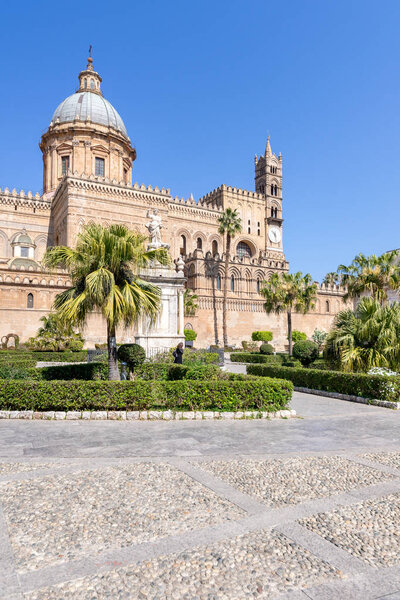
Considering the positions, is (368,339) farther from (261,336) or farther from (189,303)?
(261,336)

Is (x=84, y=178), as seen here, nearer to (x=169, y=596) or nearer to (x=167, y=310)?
(x=167, y=310)

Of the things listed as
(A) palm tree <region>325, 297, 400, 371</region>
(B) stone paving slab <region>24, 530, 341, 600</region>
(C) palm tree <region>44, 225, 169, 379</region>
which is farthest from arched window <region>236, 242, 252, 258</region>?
(B) stone paving slab <region>24, 530, 341, 600</region>

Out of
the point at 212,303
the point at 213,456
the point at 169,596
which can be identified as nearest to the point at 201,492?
the point at 213,456

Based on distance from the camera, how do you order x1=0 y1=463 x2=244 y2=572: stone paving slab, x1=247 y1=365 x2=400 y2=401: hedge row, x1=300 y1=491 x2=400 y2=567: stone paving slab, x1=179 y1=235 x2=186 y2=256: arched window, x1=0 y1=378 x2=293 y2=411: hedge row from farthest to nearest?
x1=179 y1=235 x2=186 y2=256: arched window
x1=247 y1=365 x2=400 y2=401: hedge row
x1=0 y1=378 x2=293 y2=411: hedge row
x1=0 y1=463 x2=244 y2=572: stone paving slab
x1=300 y1=491 x2=400 y2=567: stone paving slab

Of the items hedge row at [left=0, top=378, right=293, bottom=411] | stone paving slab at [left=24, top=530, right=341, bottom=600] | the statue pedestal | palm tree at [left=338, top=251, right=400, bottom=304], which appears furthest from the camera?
palm tree at [left=338, top=251, right=400, bottom=304]

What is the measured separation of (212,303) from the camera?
48969 mm

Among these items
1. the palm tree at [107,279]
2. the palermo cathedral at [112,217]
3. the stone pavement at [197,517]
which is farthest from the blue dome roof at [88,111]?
the stone pavement at [197,517]

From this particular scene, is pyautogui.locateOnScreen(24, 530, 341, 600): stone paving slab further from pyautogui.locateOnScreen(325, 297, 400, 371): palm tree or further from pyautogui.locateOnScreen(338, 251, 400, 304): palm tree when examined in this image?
pyautogui.locateOnScreen(338, 251, 400, 304): palm tree

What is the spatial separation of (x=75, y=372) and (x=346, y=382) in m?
8.43

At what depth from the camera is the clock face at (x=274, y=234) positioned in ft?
218

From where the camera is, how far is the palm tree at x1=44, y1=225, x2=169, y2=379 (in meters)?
11.7

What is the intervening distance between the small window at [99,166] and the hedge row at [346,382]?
139ft

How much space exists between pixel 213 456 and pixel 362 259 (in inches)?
949

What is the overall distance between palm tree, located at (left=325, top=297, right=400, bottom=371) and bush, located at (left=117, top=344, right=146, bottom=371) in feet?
21.7
